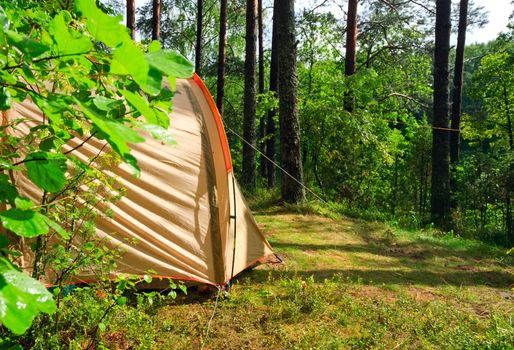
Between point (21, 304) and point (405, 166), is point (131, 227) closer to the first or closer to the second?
point (21, 304)

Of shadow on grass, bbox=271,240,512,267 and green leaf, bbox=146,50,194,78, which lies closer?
green leaf, bbox=146,50,194,78

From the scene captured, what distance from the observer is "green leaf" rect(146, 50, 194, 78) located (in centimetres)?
63

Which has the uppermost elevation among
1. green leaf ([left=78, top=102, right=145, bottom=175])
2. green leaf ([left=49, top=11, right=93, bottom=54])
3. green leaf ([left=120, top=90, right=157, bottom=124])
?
green leaf ([left=49, top=11, right=93, bottom=54])

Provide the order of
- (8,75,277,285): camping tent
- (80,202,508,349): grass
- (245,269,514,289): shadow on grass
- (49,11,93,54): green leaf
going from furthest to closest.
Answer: (245,269,514,289): shadow on grass < (8,75,277,285): camping tent < (80,202,508,349): grass < (49,11,93,54): green leaf

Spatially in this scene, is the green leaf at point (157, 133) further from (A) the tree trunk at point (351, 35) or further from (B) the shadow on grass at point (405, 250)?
(A) the tree trunk at point (351, 35)

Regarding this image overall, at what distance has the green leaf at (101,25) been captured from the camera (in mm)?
618

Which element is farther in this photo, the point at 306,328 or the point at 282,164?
the point at 282,164

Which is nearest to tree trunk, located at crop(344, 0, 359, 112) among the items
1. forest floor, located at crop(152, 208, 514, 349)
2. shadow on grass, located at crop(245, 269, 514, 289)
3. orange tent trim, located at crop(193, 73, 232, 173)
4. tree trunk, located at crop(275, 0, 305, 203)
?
tree trunk, located at crop(275, 0, 305, 203)

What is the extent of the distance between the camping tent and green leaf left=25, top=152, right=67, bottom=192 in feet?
8.36

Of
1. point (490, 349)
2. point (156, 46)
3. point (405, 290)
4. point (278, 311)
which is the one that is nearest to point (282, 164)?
point (405, 290)

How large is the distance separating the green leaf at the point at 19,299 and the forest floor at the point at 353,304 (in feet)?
7.73

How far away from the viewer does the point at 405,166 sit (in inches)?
795

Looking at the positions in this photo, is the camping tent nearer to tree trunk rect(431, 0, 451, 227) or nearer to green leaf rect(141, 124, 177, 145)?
green leaf rect(141, 124, 177, 145)

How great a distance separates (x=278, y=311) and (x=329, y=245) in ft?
7.38
